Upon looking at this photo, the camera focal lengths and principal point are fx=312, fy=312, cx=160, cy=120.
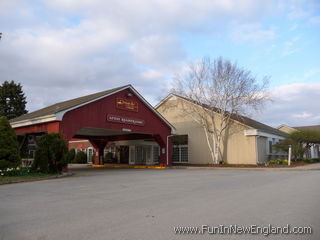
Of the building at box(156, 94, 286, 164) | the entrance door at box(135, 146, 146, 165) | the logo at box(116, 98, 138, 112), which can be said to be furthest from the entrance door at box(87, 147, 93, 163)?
the logo at box(116, 98, 138, 112)

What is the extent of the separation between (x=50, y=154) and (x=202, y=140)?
18.6 m

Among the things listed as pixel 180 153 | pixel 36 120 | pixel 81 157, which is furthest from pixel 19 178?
pixel 81 157

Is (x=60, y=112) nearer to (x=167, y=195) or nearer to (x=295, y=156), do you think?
(x=167, y=195)

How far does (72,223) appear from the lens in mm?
6000

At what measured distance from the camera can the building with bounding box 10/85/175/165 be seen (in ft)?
68.6

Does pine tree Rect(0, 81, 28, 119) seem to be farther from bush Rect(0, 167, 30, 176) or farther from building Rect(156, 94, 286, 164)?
bush Rect(0, 167, 30, 176)

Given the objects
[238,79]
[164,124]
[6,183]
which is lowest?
[6,183]

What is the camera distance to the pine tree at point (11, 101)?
2126 inches

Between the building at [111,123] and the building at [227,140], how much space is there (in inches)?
142

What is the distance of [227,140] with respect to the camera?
1241 inches

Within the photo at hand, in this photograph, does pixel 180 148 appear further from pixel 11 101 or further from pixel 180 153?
pixel 11 101

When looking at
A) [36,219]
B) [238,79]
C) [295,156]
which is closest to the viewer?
[36,219]

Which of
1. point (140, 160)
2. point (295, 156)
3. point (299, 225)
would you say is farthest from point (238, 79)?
point (299, 225)

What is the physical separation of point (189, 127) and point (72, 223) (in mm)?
29168
